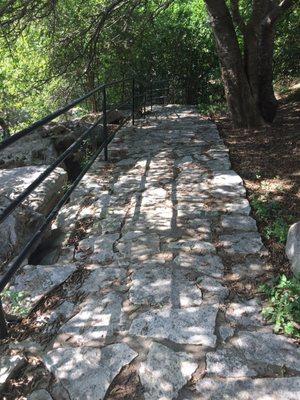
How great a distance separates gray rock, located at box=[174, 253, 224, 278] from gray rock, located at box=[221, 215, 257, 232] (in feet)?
1.88

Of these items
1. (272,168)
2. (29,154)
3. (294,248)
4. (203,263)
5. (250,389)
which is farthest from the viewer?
(29,154)

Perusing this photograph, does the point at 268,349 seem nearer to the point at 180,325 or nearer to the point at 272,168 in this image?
the point at 180,325

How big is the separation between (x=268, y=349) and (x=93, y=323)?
1.12 metres

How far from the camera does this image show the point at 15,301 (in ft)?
9.63

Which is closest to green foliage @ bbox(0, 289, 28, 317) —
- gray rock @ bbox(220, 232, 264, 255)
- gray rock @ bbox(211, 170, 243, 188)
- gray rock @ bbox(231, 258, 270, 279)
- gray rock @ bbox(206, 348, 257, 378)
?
gray rock @ bbox(206, 348, 257, 378)

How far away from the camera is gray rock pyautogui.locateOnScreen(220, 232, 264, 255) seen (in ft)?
11.5

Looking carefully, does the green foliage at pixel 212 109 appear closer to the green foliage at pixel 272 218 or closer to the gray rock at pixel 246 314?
the green foliage at pixel 272 218

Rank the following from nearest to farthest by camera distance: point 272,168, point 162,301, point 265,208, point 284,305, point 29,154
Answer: point 284,305, point 162,301, point 265,208, point 272,168, point 29,154

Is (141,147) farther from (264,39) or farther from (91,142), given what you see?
(264,39)

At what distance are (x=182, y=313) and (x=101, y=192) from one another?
2507 millimetres

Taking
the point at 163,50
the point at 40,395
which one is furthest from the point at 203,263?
the point at 163,50

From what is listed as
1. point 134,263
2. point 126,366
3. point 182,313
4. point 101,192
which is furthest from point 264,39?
point 126,366

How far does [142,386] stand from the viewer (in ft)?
7.21

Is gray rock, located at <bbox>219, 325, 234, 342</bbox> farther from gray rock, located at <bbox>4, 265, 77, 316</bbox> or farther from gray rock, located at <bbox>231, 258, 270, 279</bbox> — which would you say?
gray rock, located at <bbox>4, 265, 77, 316</bbox>
